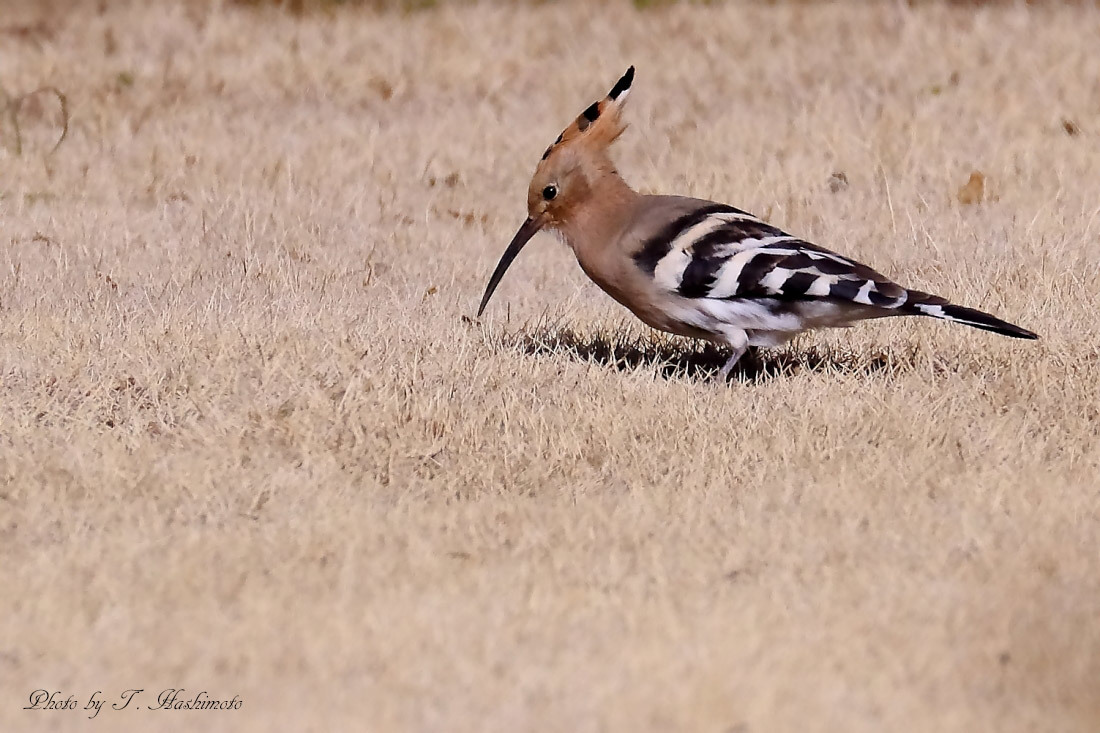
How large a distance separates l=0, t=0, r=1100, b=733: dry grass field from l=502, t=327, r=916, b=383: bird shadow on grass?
0.03 metres

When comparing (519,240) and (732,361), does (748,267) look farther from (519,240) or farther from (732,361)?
(519,240)

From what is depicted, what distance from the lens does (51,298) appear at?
7.48m

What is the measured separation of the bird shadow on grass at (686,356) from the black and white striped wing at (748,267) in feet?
1.38

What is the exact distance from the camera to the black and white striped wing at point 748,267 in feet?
19.5

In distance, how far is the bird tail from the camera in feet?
18.8

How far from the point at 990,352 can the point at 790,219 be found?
2.97 metres

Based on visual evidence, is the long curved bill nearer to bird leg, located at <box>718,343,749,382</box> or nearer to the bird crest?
the bird crest

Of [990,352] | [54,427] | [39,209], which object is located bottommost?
[39,209]

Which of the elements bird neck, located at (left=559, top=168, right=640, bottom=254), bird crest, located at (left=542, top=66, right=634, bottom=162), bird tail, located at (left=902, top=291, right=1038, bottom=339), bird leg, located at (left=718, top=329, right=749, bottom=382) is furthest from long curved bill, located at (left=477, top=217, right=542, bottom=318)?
bird tail, located at (left=902, top=291, right=1038, bottom=339)

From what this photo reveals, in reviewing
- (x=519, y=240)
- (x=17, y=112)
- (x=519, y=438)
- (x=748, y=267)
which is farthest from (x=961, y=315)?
(x=17, y=112)

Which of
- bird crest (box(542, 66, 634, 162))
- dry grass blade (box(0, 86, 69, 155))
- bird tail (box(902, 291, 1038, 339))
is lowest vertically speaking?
dry grass blade (box(0, 86, 69, 155))

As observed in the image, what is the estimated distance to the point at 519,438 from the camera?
5465 millimetres

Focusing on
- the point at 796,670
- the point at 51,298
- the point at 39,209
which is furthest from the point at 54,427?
the point at 39,209

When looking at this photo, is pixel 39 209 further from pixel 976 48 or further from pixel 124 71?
pixel 976 48
